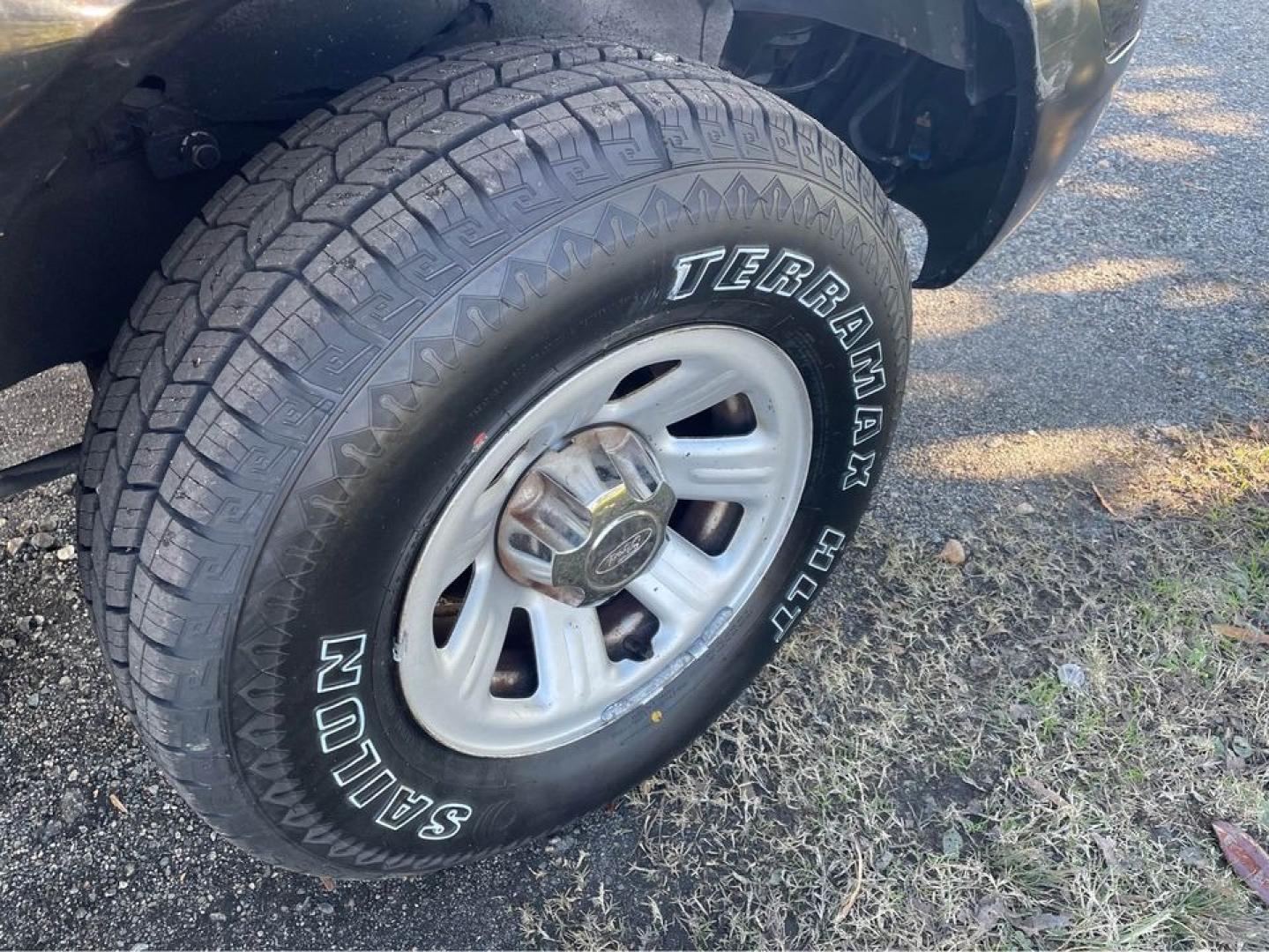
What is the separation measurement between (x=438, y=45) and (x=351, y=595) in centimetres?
93

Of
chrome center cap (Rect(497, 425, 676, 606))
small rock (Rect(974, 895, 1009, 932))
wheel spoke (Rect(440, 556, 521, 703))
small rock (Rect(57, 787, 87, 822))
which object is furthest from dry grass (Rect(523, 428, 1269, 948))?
small rock (Rect(57, 787, 87, 822))

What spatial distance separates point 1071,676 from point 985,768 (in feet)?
1.12

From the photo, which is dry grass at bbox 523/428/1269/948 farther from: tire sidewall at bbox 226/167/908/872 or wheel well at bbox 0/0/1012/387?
wheel well at bbox 0/0/1012/387

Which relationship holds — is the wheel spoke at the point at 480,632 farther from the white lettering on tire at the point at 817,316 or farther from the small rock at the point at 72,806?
the small rock at the point at 72,806

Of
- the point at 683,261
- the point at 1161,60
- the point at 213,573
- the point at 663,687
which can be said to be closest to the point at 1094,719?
the point at 663,687

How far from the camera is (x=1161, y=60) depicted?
4.93 metres

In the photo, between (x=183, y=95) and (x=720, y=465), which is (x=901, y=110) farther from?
(x=183, y=95)

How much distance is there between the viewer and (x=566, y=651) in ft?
6.44

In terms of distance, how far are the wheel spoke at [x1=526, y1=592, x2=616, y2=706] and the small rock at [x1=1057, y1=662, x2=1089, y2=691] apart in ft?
3.53

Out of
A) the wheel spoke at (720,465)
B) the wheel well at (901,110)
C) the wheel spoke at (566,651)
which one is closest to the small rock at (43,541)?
the wheel spoke at (566,651)

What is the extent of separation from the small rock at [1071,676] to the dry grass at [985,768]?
0.01 m

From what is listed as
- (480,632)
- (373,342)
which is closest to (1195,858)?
(480,632)

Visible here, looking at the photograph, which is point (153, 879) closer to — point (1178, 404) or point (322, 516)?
point (322, 516)

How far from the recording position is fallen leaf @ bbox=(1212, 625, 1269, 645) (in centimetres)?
249
